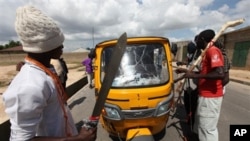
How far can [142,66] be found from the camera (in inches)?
196

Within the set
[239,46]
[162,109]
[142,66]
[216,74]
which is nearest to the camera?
[216,74]

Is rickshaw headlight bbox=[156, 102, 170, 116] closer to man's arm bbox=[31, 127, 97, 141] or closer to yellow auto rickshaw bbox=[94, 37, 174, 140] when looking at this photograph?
yellow auto rickshaw bbox=[94, 37, 174, 140]

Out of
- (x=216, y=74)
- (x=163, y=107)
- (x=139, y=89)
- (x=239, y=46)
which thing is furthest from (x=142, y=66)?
(x=239, y=46)

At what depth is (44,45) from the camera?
5.51 feet

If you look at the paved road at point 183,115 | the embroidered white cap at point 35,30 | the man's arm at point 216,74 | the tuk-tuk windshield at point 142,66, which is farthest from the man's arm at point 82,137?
the paved road at point 183,115

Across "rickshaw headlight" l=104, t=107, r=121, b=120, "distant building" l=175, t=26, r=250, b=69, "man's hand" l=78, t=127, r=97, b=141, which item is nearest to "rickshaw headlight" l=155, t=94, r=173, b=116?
"rickshaw headlight" l=104, t=107, r=121, b=120

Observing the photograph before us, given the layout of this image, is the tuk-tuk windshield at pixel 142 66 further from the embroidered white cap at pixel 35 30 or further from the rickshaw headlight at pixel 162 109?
the embroidered white cap at pixel 35 30

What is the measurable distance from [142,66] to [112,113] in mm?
1049

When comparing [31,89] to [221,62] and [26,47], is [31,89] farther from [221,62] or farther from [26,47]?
[221,62]

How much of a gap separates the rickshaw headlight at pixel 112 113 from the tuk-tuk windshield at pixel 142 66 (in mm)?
453

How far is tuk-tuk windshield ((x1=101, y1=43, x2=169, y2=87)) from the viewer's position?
4.84 metres

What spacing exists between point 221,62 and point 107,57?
2182mm

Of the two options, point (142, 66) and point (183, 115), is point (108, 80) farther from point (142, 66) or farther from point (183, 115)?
point (183, 115)

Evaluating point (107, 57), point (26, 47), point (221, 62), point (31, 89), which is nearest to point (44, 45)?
point (26, 47)
